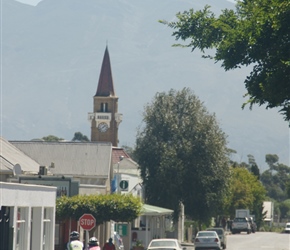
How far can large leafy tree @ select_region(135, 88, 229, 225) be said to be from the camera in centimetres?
7044

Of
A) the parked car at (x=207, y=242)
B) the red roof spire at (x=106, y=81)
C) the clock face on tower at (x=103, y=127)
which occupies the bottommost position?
the parked car at (x=207, y=242)

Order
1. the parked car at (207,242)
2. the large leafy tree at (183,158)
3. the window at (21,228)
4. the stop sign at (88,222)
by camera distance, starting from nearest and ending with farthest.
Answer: the window at (21,228) < the stop sign at (88,222) < the parked car at (207,242) < the large leafy tree at (183,158)

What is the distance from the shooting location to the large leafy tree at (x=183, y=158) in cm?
7044

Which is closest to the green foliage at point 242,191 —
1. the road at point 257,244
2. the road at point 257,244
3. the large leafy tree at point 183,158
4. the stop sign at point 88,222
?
the road at point 257,244

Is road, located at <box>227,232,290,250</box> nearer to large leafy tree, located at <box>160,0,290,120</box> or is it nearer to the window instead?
the window

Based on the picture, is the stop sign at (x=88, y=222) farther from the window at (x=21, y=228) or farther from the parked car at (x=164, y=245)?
the window at (x=21, y=228)

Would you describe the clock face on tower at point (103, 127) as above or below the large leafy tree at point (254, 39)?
above

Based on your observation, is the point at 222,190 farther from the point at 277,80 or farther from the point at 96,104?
the point at 96,104

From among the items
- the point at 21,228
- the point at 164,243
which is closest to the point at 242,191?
the point at 164,243

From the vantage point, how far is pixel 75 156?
64062mm

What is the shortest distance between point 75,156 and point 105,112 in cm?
10593

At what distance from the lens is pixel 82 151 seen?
6378 centimetres

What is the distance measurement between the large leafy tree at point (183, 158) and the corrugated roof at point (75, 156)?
8305 millimetres

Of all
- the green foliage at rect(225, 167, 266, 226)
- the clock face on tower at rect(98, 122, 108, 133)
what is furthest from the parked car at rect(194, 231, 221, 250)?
the clock face on tower at rect(98, 122, 108, 133)
